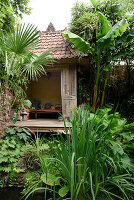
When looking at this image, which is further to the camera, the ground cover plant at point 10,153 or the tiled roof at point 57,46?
the tiled roof at point 57,46

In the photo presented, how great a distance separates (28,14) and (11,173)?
5622 mm

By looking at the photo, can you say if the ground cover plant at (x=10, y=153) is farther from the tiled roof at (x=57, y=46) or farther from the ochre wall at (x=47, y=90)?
the ochre wall at (x=47, y=90)

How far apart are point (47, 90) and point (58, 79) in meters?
0.96

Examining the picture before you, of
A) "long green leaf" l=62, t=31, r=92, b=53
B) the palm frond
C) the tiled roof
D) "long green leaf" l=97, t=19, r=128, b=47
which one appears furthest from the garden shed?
"long green leaf" l=97, t=19, r=128, b=47

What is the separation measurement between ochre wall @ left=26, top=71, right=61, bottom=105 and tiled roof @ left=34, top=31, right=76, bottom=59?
2.34 m

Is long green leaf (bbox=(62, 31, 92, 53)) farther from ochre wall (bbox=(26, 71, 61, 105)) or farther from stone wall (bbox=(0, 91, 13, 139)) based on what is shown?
ochre wall (bbox=(26, 71, 61, 105))

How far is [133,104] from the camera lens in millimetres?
5707

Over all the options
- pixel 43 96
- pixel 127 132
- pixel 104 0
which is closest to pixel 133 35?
pixel 104 0

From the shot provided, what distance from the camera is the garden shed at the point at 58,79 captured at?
5.21 metres

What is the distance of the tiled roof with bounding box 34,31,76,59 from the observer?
5229 mm

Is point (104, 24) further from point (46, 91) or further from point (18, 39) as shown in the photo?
point (46, 91)

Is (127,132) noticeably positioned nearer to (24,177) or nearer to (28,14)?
(24,177)

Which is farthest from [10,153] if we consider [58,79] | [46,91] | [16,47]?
[58,79]

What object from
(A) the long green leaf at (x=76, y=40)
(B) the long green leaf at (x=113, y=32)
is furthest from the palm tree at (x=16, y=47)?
(B) the long green leaf at (x=113, y=32)
